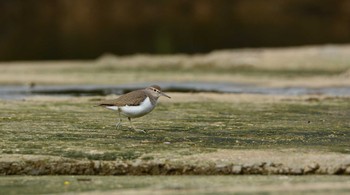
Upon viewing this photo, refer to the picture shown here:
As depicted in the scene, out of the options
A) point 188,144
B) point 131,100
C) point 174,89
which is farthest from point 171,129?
point 174,89

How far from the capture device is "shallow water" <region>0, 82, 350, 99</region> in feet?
75.7

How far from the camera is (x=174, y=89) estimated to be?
24.4 meters

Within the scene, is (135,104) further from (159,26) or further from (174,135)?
(159,26)

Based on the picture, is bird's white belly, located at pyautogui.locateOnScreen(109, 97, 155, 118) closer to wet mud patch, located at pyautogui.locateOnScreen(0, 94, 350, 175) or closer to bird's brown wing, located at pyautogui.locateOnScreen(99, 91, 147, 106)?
bird's brown wing, located at pyautogui.locateOnScreen(99, 91, 147, 106)

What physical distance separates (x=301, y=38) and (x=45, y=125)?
32.9 meters

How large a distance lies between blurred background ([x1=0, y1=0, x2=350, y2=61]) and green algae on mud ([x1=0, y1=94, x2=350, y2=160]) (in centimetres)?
2246

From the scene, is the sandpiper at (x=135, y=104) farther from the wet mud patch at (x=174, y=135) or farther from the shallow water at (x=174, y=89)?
the shallow water at (x=174, y=89)

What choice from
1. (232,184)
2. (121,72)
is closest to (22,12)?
(121,72)

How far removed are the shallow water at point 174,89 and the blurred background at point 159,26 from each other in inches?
577

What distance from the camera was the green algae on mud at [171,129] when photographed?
1273 cm

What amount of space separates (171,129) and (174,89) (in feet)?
32.0

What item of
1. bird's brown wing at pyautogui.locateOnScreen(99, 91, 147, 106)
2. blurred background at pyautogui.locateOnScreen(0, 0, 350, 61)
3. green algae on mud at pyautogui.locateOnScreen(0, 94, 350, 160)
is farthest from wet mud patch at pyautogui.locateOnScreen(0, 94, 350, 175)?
blurred background at pyautogui.locateOnScreen(0, 0, 350, 61)

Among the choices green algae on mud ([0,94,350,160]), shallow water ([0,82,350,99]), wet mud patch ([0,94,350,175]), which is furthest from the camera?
shallow water ([0,82,350,99])

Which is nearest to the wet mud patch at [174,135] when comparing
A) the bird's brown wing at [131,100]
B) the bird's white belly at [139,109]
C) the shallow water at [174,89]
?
the bird's white belly at [139,109]
